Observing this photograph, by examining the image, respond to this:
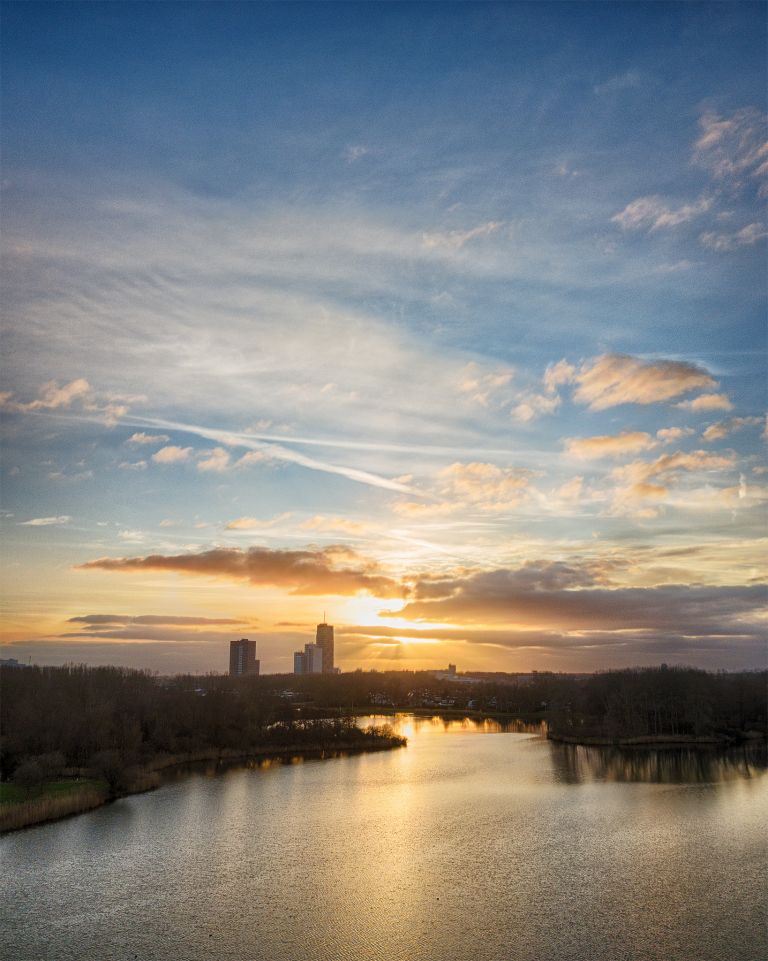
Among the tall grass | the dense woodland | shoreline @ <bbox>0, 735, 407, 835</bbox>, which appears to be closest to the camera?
the tall grass

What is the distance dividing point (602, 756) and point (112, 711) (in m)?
48.7

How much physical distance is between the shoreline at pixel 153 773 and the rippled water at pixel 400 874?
5.39 ft

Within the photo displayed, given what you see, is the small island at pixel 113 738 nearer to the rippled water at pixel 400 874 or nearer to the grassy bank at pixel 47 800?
the grassy bank at pixel 47 800

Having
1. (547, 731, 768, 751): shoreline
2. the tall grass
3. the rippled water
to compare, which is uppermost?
the tall grass

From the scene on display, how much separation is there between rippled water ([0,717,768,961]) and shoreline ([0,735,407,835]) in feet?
5.39

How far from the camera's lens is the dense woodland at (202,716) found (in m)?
57.3

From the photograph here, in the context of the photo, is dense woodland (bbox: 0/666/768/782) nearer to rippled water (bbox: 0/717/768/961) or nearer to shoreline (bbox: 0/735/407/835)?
shoreline (bbox: 0/735/407/835)

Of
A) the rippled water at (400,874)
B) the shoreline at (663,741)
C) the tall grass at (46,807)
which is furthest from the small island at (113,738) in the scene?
the shoreline at (663,741)

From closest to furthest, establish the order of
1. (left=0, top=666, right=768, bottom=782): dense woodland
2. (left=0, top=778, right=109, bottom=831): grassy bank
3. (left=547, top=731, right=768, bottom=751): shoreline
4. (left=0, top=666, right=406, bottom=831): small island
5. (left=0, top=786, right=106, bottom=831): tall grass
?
(left=0, top=786, right=106, bottom=831): tall grass, (left=0, top=778, right=109, bottom=831): grassy bank, (left=0, top=666, right=406, bottom=831): small island, (left=0, top=666, right=768, bottom=782): dense woodland, (left=547, top=731, right=768, bottom=751): shoreline

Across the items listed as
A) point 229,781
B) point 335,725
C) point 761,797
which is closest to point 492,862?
point 761,797

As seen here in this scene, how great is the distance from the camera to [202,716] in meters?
78.1

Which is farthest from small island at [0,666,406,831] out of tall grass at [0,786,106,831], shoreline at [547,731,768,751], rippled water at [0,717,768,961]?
shoreline at [547,731,768,751]

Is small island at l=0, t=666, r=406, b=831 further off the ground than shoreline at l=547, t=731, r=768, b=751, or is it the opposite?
small island at l=0, t=666, r=406, b=831

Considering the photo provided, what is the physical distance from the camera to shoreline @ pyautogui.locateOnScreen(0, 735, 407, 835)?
41188 mm
